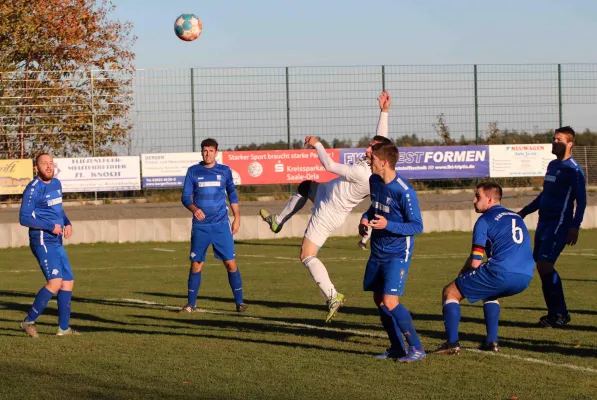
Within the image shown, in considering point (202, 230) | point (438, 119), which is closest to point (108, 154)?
point (438, 119)

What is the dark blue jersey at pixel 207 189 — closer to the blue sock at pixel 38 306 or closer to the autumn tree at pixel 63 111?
the blue sock at pixel 38 306

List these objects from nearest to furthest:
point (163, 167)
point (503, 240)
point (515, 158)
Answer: point (503, 240), point (163, 167), point (515, 158)

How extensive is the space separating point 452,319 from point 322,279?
2.79 metres

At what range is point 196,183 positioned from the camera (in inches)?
516

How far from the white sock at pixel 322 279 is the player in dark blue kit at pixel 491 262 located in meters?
2.43

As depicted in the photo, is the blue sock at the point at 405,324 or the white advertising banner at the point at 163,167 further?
the white advertising banner at the point at 163,167

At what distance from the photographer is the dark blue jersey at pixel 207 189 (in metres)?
13.1

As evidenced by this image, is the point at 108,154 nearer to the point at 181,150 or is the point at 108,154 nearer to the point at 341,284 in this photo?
the point at 181,150

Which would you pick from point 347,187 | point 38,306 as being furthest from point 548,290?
point 38,306

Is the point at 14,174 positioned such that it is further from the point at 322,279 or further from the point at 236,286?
the point at 322,279

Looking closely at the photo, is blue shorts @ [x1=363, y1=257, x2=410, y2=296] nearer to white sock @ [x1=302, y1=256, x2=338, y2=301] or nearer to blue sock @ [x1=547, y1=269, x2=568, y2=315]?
white sock @ [x1=302, y1=256, x2=338, y2=301]

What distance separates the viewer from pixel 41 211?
10688mm

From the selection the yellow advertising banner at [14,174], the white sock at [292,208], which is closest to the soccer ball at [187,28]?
the yellow advertising banner at [14,174]

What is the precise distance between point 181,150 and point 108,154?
2.08 meters
